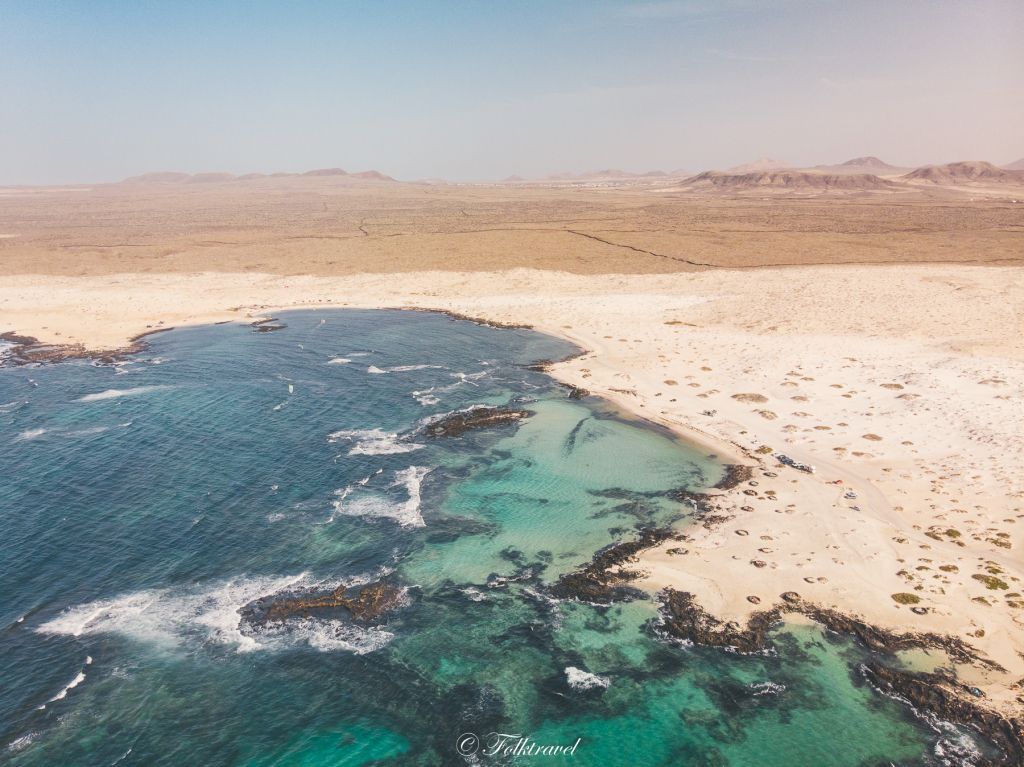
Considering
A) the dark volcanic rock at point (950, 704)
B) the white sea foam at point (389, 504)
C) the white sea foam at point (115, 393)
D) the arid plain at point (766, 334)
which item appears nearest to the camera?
the dark volcanic rock at point (950, 704)

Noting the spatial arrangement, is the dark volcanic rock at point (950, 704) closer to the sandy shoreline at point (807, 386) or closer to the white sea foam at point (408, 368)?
the sandy shoreline at point (807, 386)

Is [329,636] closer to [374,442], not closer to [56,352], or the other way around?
[374,442]

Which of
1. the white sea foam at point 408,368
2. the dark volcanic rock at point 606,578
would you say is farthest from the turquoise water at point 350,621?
the white sea foam at point 408,368

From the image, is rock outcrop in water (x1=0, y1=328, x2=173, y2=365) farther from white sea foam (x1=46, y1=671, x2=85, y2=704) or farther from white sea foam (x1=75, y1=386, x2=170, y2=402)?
white sea foam (x1=46, y1=671, x2=85, y2=704)

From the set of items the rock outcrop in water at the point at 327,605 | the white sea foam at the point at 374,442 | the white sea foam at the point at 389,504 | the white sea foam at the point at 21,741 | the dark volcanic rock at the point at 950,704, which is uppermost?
the white sea foam at the point at 374,442

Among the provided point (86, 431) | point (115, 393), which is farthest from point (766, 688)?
point (115, 393)

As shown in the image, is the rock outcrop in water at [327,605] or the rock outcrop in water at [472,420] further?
the rock outcrop in water at [472,420]

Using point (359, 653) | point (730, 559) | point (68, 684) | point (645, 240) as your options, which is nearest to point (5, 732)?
point (68, 684)
